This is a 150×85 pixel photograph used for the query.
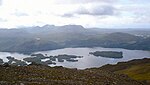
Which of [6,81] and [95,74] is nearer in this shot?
[6,81]

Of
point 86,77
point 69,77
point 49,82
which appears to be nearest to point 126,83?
point 86,77

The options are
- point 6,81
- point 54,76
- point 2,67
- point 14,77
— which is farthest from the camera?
point 2,67

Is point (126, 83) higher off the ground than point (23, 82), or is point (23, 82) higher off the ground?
point (23, 82)

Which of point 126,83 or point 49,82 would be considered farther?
point 126,83

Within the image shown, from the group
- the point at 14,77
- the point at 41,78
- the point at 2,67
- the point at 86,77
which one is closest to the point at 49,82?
the point at 41,78

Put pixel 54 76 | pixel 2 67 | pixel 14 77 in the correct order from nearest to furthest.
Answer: pixel 14 77 < pixel 54 76 < pixel 2 67

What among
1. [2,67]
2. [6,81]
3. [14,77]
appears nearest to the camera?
[6,81]

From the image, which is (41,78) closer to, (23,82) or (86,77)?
(23,82)

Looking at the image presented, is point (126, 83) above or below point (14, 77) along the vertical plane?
below

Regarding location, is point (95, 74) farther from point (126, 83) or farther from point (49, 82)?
point (49, 82)

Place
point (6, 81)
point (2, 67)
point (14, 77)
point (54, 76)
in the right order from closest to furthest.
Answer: point (6, 81) → point (14, 77) → point (54, 76) → point (2, 67)
